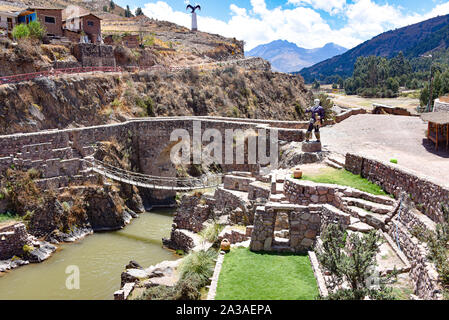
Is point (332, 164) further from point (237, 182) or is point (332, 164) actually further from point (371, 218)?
point (237, 182)

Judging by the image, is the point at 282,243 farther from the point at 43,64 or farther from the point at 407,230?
the point at 43,64

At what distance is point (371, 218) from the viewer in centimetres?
1048

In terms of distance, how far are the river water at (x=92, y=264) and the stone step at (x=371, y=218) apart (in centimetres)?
997

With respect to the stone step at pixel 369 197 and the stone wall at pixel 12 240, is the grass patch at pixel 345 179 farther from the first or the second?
the stone wall at pixel 12 240

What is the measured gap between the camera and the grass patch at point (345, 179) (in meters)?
12.1

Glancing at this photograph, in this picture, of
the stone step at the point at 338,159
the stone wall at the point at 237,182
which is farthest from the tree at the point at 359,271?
the stone wall at the point at 237,182

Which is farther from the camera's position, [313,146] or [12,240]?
[12,240]

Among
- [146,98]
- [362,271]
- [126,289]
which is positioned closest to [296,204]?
[362,271]

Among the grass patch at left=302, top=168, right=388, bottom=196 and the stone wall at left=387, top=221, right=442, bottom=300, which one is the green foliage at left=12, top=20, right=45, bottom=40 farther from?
the stone wall at left=387, top=221, right=442, bottom=300

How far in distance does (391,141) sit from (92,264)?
49.1ft

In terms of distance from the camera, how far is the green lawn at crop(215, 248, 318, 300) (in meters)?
8.88

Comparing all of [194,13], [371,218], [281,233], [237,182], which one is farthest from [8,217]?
[194,13]

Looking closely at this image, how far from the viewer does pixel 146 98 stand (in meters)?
33.1
